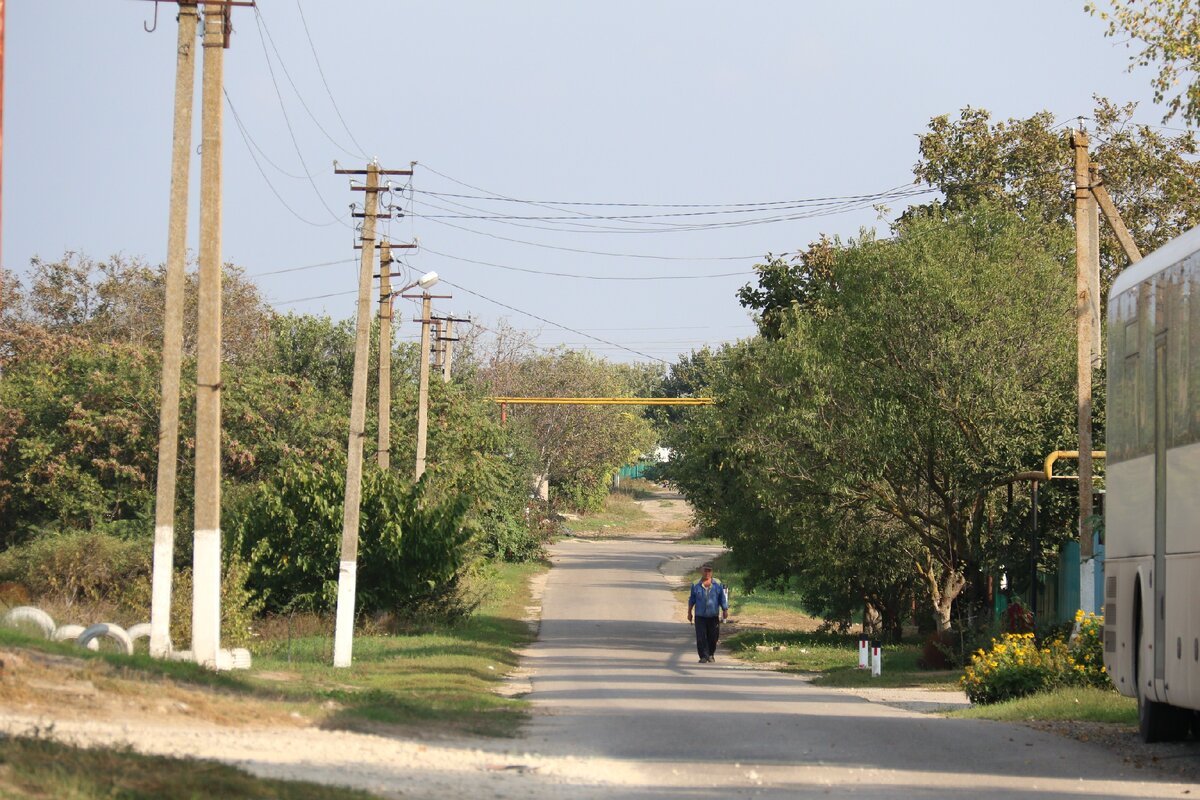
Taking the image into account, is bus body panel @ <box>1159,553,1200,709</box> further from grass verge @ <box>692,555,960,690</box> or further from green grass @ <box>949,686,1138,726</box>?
grass verge @ <box>692,555,960,690</box>

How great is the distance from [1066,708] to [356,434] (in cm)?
1462

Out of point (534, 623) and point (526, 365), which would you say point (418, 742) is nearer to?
point (534, 623)

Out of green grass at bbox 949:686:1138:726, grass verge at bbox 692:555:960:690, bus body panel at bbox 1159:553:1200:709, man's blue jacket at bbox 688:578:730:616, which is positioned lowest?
grass verge at bbox 692:555:960:690

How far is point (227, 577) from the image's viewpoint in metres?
27.3

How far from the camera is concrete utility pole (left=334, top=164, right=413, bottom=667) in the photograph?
2586 centimetres

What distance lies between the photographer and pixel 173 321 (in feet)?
68.8

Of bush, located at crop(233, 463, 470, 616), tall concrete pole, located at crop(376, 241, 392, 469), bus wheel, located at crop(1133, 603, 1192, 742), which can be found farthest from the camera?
tall concrete pole, located at crop(376, 241, 392, 469)

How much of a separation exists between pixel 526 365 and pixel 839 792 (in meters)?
81.0

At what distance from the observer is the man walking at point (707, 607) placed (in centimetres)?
2895

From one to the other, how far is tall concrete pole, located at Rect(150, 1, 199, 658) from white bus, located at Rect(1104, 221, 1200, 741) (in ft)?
39.5

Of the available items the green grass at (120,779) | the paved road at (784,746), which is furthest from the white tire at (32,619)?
the green grass at (120,779)

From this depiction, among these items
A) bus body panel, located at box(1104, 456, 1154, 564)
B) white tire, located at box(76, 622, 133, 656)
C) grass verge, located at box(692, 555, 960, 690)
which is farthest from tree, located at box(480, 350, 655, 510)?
bus body panel, located at box(1104, 456, 1154, 564)

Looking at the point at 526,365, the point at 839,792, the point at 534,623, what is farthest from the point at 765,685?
the point at 526,365

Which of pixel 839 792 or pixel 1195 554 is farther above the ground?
pixel 1195 554
